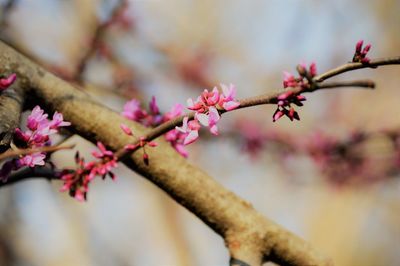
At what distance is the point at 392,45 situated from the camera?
11.0 m

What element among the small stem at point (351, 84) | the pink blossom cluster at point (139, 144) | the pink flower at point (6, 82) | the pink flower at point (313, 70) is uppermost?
the pink flower at point (313, 70)

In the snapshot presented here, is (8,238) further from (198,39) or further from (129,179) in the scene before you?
(198,39)

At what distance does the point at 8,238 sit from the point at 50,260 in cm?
303

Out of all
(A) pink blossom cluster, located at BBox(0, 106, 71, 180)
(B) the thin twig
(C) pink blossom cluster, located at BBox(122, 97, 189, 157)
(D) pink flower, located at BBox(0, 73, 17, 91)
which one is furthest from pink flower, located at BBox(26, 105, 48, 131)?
(B) the thin twig

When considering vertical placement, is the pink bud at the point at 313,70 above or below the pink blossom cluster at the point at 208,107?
above

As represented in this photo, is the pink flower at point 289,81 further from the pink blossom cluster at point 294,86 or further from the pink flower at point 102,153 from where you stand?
the pink flower at point 102,153

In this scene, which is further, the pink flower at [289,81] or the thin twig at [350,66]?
the pink flower at [289,81]

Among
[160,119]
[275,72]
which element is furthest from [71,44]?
[160,119]

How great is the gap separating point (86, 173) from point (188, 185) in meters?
0.34

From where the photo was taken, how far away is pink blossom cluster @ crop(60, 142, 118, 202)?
1342mm

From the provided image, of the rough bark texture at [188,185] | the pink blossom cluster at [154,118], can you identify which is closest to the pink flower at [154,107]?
the pink blossom cluster at [154,118]

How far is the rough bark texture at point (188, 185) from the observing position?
4.66 ft

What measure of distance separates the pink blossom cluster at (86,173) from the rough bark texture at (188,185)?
4.2 inches

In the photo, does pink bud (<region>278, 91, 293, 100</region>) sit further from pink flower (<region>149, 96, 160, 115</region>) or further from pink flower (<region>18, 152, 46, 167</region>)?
pink flower (<region>149, 96, 160, 115</region>)
